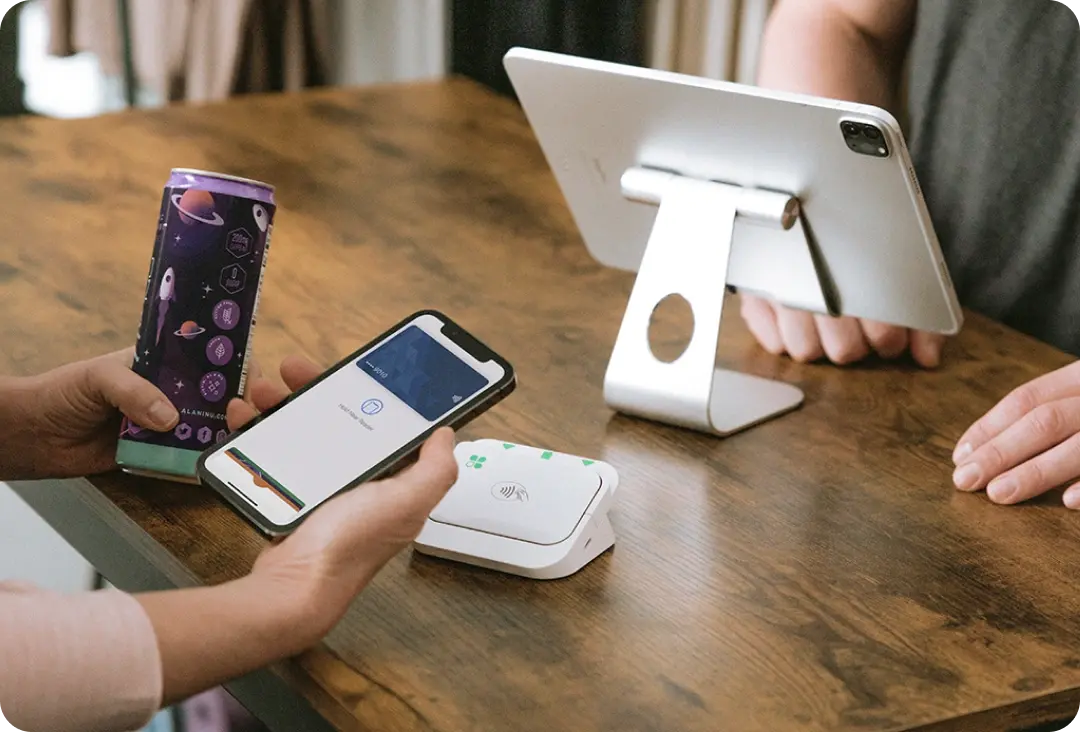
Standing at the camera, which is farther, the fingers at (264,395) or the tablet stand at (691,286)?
the tablet stand at (691,286)

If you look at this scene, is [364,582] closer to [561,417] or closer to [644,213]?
[561,417]

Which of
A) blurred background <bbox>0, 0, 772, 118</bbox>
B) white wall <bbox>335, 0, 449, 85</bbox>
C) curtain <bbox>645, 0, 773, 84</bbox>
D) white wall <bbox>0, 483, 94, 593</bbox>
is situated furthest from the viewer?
white wall <bbox>335, 0, 449, 85</bbox>

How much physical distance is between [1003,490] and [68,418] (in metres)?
0.71

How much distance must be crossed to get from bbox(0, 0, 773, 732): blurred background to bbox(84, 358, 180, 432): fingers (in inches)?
71.7

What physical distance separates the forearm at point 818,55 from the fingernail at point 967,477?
55 centimetres

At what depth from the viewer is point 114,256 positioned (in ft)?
4.69

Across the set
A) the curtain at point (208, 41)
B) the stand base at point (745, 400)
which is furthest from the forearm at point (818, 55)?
the curtain at point (208, 41)

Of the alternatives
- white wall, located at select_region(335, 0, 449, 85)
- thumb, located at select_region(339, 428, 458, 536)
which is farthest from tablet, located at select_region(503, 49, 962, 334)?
white wall, located at select_region(335, 0, 449, 85)

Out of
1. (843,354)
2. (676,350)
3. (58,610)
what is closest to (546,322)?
(676,350)

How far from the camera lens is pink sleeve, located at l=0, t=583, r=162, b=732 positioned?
0.71 meters

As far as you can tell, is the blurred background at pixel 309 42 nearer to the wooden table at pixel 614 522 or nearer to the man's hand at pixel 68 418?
the wooden table at pixel 614 522

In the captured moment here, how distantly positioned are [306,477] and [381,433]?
0.06m

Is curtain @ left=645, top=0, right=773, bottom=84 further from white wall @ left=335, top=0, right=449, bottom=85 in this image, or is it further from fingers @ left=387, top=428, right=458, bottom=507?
fingers @ left=387, top=428, right=458, bottom=507

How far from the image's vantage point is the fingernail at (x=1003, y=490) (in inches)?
40.4
